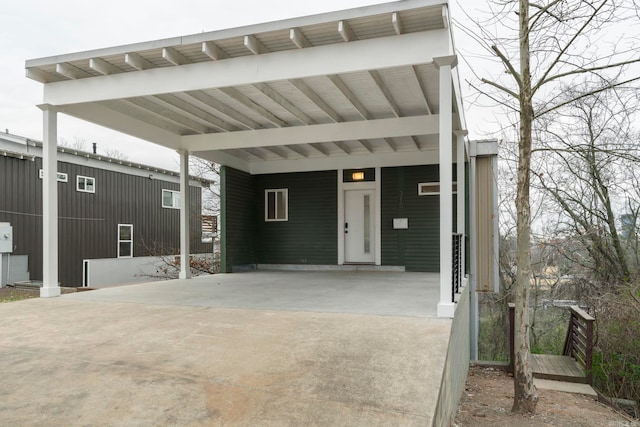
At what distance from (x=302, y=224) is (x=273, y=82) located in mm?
4742

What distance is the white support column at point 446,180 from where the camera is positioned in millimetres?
4098

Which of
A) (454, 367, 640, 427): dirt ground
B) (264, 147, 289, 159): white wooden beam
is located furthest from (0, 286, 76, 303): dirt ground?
(454, 367, 640, 427): dirt ground

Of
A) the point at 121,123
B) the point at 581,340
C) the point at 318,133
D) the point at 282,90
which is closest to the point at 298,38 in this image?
the point at 282,90

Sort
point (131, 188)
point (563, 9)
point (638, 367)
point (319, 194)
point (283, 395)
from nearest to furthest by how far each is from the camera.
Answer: point (283, 395) < point (563, 9) < point (638, 367) < point (319, 194) < point (131, 188)

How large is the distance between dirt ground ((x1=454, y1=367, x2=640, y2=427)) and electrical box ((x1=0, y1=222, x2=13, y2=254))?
1091 centimetres

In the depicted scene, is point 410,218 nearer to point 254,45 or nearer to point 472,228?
point 472,228

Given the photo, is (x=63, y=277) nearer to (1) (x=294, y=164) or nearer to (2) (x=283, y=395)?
(1) (x=294, y=164)

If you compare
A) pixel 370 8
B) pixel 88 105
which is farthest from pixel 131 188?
pixel 370 8

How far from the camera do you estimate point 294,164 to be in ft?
32.0

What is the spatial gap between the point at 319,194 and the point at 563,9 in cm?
602

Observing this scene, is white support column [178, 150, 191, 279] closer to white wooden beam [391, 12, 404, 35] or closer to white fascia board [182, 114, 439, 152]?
white fascia board [182, 114, 439, 152]

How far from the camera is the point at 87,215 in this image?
12.7 m

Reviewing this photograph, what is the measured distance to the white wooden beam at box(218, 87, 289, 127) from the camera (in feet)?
18.9

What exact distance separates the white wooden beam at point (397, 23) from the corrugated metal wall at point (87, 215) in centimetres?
1074
